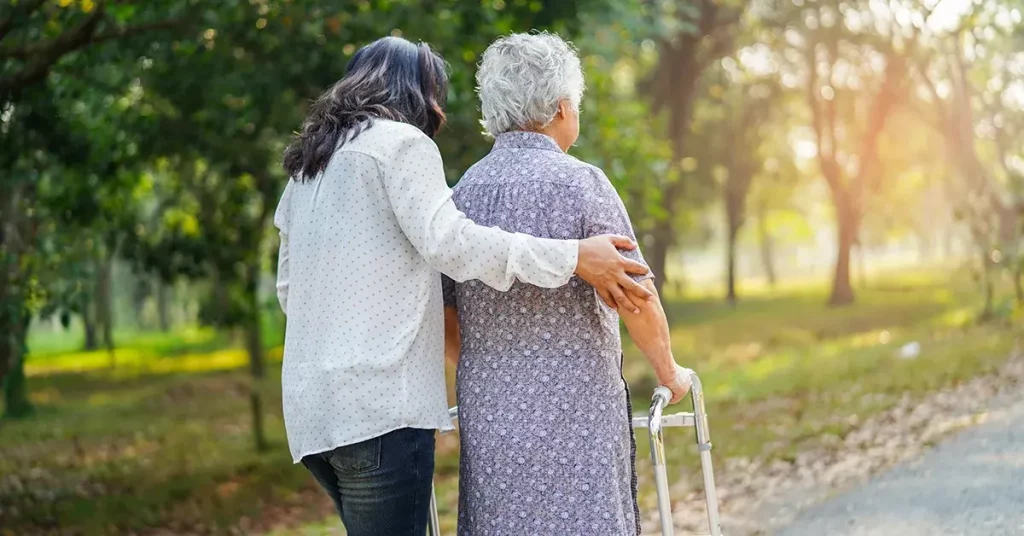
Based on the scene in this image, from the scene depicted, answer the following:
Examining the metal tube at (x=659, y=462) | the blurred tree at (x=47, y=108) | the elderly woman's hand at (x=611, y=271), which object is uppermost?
the blurred tree at (x=47, y=108)

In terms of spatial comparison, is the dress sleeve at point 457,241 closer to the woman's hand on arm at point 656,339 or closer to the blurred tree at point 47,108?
the woman's hand on arm at point 656,339

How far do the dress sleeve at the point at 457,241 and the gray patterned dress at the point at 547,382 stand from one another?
148 mm

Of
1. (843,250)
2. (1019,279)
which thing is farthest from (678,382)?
(843,250)

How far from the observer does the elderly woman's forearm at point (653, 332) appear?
8.97 feet

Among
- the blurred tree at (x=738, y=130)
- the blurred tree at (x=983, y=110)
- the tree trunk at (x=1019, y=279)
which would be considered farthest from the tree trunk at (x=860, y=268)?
A: the tree trunk at (x=1019, y=279)

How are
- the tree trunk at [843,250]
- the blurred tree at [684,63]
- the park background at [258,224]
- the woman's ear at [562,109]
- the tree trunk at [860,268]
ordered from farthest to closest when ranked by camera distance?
the tree trunk at [860,268] → the tree trunk at [843,250] → the blurred tree at [684,63] → the park background at [258,224] → the woman's ear at [562,109]

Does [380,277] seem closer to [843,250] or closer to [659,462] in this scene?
[659,462]

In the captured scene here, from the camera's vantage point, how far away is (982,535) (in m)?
5.09

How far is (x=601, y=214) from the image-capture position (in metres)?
2.74

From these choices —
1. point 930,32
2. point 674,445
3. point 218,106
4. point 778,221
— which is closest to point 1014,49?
point 930,32

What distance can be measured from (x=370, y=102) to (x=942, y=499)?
13.9ft

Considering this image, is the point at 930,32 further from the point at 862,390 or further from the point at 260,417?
the point at 260,417

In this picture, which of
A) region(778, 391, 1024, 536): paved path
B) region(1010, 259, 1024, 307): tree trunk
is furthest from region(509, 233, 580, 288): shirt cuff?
region(1010, 259, 1024, 307): tree trunk

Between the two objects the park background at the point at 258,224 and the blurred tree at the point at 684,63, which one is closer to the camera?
the park background at the point at 258,224
